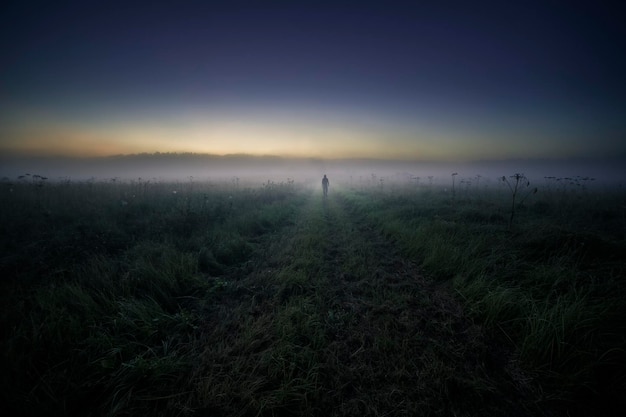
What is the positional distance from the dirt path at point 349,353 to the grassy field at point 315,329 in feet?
0.07

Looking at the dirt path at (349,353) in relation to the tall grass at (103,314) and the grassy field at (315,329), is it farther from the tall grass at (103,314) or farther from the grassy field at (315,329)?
the tall grass at (103,314)

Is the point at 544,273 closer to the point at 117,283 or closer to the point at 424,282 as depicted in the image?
the point at 424,282

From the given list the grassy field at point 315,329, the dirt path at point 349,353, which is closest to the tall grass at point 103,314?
the grassy field at point 315,329

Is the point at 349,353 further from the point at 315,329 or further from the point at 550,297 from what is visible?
the point at 550,297

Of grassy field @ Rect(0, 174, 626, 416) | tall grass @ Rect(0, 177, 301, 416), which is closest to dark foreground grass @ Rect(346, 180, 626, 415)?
grassy field @ Rect(0, 174, 626, 416)

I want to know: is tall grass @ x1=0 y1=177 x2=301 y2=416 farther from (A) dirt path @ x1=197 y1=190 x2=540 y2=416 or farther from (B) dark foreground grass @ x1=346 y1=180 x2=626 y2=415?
(B) dark foreground grass @ x1=346 y1=180 x2=626 y2=415

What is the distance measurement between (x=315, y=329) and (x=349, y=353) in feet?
1.97

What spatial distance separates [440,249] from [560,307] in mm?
2480

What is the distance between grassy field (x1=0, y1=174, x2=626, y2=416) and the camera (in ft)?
7.06

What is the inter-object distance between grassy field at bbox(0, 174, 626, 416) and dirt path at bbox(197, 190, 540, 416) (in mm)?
20

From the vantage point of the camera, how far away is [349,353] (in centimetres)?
280

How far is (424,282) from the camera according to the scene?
15.2ft

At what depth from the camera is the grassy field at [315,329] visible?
2152 mm

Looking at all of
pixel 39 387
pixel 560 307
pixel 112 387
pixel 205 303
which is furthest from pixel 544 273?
pixel 39 387
